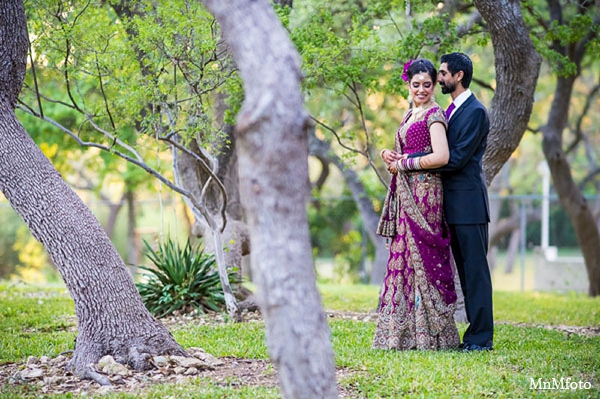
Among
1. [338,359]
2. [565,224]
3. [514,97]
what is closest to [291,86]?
[338,359]

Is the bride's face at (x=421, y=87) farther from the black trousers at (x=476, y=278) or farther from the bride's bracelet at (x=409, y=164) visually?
the black trousers at (x=476, y=278)

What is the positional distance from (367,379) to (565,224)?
1995 cm

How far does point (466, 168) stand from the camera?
553cm

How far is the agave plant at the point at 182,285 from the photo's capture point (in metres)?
7.91

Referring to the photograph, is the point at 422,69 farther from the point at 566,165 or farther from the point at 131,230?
the point at 131,230

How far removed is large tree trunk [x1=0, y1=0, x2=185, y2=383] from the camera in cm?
495

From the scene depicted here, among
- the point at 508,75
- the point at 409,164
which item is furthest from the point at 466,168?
the point at 508,75

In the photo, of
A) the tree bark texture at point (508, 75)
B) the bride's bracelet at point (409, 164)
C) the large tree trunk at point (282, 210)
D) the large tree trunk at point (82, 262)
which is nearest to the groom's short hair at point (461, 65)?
the bride's bracelet at point (409, 164)

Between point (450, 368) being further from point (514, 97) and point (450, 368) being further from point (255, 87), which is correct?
point (514, 97)

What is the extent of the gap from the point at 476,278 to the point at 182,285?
3.69 metres

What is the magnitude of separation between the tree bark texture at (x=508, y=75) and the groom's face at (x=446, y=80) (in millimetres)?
1953

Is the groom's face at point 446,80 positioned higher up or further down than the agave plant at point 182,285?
higher up

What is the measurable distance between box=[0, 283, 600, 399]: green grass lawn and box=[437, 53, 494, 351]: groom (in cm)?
31

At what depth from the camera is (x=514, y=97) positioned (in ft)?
25.8
